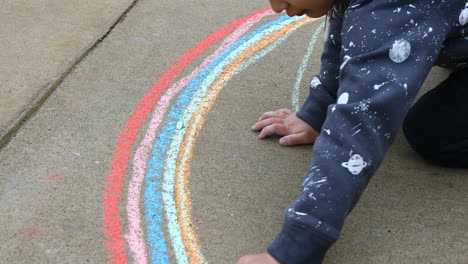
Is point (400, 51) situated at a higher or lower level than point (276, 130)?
higher

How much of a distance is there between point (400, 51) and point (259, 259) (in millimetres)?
668

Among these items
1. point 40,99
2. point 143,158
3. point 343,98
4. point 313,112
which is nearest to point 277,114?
point 313,112

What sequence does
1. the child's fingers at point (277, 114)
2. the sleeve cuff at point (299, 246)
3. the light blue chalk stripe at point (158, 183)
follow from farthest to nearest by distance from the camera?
1. the child's fingers at point (277, 114)
2. the light blue chalk stripe at point (158, 183)
3. the sleeve cuff at point (299, 246)

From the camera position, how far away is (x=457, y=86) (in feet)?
6.61

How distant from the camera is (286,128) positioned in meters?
2.14

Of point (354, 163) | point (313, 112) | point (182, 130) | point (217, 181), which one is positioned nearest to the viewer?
point (354, 163)

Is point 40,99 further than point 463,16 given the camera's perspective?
Yes

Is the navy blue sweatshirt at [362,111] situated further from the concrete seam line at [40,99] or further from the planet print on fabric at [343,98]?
the concrete seam line at [40,99]

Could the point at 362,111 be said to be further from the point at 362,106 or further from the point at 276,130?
the point at 276,130

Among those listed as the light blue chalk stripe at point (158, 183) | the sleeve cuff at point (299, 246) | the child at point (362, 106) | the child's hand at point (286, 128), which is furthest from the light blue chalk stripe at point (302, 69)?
the sleeve cuff at point (299, 246)

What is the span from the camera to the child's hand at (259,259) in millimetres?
1515

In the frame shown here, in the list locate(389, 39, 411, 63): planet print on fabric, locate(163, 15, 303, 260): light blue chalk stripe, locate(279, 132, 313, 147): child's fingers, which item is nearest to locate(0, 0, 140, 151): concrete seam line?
locate(163, 15, 303, 260): light blue chalk stripe

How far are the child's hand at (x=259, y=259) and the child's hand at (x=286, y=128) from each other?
63 centimetres

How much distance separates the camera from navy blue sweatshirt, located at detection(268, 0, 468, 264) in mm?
1450
